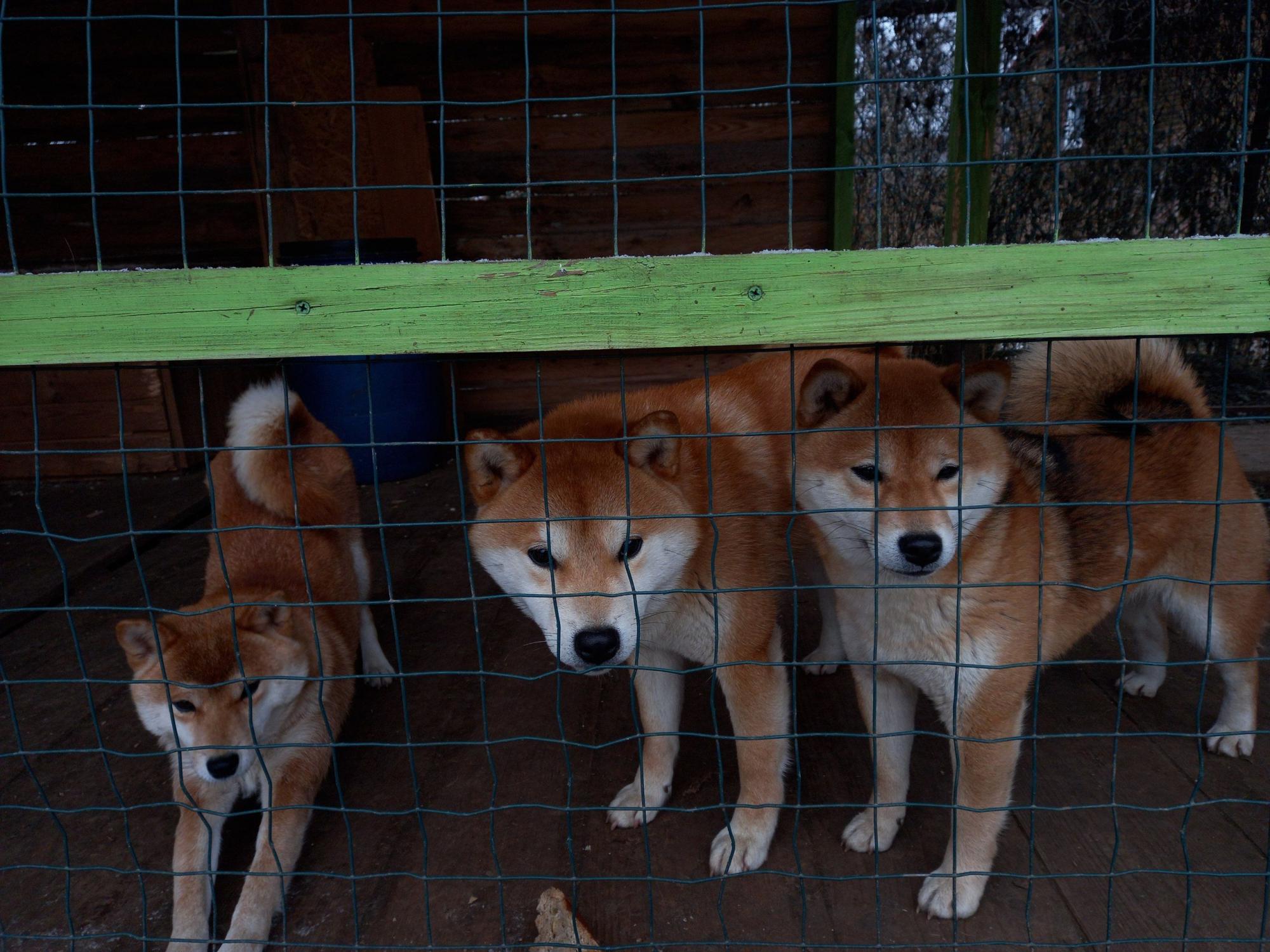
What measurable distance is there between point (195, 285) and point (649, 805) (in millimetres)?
1720

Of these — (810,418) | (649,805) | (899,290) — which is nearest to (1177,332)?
(899,290)

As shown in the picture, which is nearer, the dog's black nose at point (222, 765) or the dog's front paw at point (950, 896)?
the dog's front paw at point (950, 896)

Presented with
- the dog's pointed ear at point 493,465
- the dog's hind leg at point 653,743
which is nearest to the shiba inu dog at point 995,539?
the dog's hind leg at point 653,743

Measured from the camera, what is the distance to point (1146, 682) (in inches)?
110

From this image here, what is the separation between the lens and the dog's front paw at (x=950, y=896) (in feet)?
6.32

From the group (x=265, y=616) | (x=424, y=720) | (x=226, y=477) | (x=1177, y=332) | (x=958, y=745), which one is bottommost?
(x=424, y=720)

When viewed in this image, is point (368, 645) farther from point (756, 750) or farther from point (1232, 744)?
point (1232, 744)

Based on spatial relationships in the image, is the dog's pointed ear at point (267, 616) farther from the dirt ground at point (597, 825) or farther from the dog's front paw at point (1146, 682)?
the dog's front paw at point (1146, 682)

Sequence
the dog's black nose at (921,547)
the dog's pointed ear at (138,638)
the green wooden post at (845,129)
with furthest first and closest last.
A: the green wooden post at (845,129) → the dog's pointed ear at (138,638) → the dog's black nose at (921,547)

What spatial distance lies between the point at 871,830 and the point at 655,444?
116 centimetres

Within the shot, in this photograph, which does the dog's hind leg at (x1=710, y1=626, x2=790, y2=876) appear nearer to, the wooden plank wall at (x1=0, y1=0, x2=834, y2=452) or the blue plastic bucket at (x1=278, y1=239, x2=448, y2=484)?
the blue plastic bucket at (x1=278, y1=239, x2=448, y2=484)

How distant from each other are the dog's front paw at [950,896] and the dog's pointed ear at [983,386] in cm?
110

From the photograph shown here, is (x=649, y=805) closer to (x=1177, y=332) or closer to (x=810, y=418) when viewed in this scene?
(x=810, y=418)

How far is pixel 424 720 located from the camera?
9.49 ft
